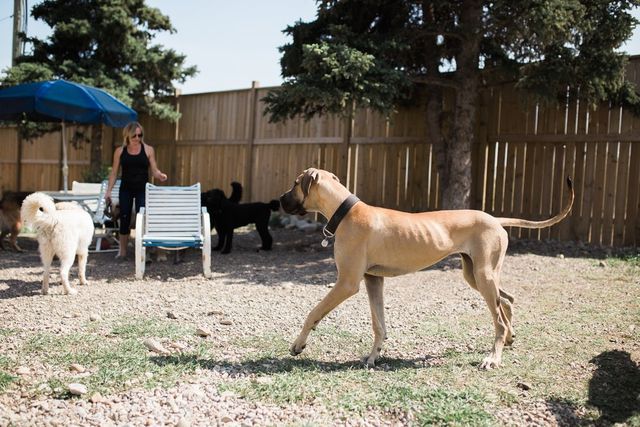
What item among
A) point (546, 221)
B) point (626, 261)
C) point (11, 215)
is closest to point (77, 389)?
point (546, 221)

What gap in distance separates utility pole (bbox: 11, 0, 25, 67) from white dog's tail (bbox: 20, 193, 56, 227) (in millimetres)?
10970

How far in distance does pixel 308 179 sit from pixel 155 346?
155cm

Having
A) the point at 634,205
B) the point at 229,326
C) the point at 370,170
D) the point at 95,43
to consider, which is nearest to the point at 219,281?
the point at 229,326

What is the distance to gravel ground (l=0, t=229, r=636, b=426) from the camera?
3158mm

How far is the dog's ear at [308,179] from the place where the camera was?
4.15 m

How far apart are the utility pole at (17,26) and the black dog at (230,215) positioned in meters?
9.22

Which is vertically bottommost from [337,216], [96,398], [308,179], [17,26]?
[96,398]

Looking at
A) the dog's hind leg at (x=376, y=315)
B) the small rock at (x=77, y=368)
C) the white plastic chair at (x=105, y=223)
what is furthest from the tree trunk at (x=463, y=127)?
the small rock at (x=77, y=368)

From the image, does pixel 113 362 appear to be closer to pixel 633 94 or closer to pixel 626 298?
pixel 626 298

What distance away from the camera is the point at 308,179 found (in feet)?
13.6

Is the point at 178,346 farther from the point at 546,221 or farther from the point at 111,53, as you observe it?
the point at 111,53

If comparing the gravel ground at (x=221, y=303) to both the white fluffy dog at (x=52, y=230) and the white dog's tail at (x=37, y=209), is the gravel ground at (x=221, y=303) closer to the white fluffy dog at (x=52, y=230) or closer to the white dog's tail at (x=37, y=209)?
the white fluffy dog at (x=52, y=230)

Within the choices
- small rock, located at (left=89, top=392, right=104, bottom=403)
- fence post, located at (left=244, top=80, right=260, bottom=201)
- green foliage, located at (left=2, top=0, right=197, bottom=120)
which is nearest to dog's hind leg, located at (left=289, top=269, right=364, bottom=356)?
small rock, located at (left=89, top=392, right=104, bottom=403)

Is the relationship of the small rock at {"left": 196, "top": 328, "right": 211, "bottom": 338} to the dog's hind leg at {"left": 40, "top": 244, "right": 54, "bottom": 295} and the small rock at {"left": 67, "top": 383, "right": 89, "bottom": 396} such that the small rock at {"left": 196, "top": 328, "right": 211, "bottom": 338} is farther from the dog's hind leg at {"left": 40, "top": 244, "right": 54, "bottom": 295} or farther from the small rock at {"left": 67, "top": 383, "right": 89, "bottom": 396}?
the dog's hind leg at {"left": 40, "top": 244, "right": 54, "bottom": 295}
